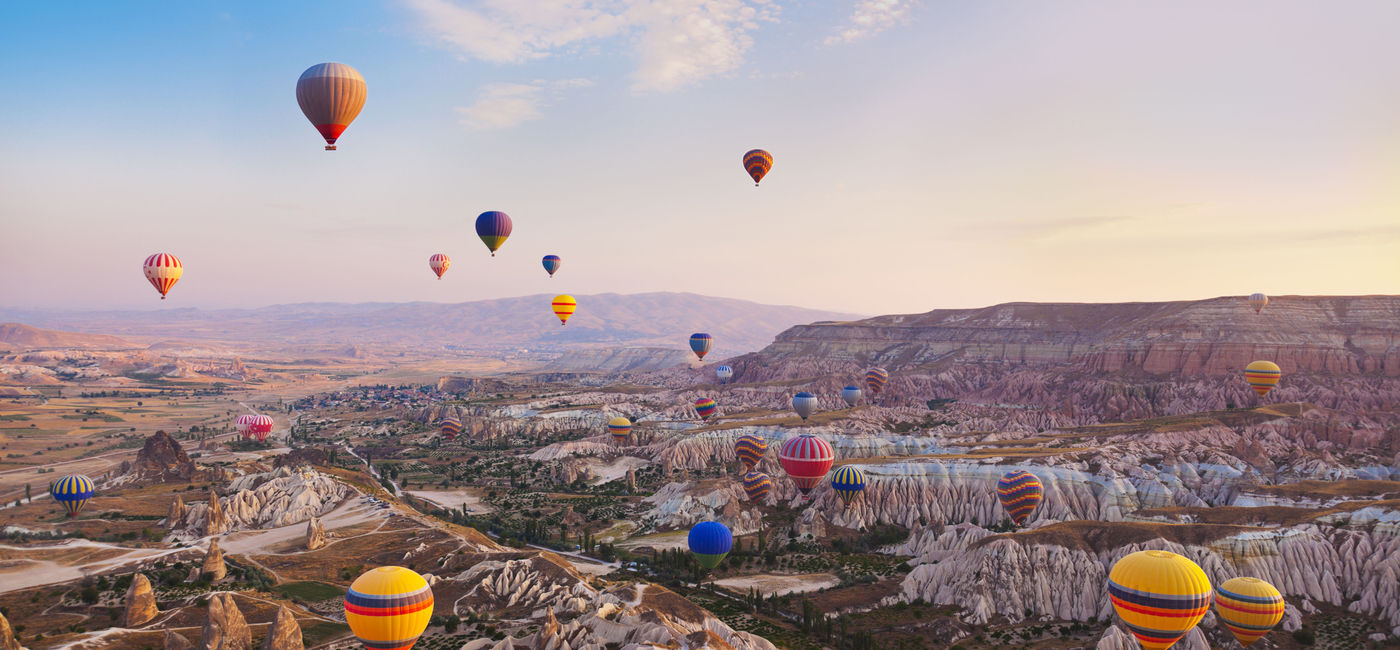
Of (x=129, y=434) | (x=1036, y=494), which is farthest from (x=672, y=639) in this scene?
(x=129, y=434)

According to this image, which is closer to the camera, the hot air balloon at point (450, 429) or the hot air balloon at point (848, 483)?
the hot air balloon at point (848, 483)

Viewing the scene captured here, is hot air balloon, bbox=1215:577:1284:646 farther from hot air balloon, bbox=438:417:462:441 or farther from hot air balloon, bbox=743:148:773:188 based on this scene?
hot air balloon, bbox=438:417:462:441

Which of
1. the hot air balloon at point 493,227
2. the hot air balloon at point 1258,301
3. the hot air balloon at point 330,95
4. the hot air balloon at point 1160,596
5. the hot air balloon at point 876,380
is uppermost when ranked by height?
the hot air balloon at point 330,95

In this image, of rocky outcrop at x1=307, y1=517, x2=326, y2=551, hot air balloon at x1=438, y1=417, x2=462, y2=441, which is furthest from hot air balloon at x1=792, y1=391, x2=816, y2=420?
rocky outcrop at x1=307, y1=517, x2=326, y2=551

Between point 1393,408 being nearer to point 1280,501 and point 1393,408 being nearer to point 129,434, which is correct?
point 1280,501

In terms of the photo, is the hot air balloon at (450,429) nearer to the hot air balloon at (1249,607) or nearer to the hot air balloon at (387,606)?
the hot air balloon at (387,606)

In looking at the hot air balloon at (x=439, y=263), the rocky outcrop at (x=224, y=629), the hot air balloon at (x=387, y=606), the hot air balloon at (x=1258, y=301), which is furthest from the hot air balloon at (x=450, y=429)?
the hot air balloon at (x=1258, y=301)

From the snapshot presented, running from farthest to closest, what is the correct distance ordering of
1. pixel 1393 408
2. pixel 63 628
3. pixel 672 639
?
pixel 1393 408
pixel 63 628
pixel 672 639
